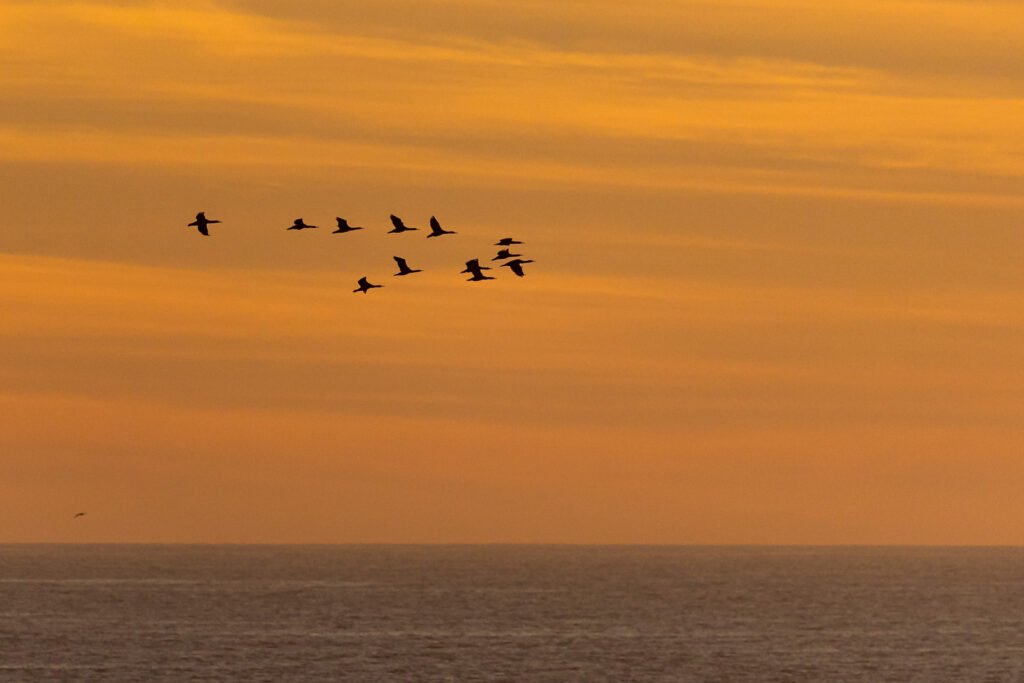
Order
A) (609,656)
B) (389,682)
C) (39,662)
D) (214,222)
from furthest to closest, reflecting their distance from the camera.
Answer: (609,656), (39,662), (389,682), (214,222)

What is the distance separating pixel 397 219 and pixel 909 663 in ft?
279

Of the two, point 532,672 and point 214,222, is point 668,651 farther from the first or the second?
point 214,222

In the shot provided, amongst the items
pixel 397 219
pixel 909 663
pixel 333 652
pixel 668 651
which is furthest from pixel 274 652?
pixel 397 219

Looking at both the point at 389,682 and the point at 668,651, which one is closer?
the point at 389,682

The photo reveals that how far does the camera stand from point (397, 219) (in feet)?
345

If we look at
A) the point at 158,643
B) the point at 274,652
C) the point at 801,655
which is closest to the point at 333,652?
the point at 274,652

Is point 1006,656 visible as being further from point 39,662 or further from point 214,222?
point 214,222

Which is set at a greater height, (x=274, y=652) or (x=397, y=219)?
(x=397, y=219)

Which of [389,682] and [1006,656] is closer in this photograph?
[389,682]

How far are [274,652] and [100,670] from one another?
20067 mm

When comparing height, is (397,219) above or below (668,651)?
above

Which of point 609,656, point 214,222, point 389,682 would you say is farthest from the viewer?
point 609,656

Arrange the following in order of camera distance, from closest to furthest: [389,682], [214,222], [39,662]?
[214,222]
[389,682]
[39,662]

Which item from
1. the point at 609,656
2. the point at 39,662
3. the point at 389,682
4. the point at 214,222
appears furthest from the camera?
the point at 609,656
